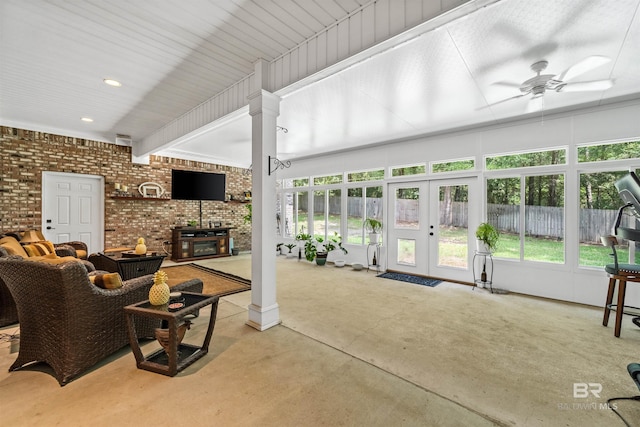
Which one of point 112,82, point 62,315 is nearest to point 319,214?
point 112,82

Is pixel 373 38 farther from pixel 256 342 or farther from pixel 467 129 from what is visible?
pixel 467 129

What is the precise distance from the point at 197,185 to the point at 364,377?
21.1 ft

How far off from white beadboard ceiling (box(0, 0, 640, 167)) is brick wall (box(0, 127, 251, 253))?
2.58 ft

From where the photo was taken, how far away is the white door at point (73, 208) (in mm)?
5172

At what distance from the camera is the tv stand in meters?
6.66

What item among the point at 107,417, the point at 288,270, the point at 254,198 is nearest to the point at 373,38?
the point at 254,198

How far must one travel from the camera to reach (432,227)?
16.6 feet

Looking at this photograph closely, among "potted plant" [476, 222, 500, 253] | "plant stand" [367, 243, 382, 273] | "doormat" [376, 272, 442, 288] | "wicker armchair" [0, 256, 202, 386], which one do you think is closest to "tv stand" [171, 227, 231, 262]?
"plant stand" [367, 243, 382, 273]

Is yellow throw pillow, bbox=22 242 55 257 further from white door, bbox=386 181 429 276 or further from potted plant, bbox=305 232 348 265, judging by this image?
white door, bbox=386 181 429 276

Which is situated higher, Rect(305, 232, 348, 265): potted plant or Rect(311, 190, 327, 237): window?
Rect(311, 190, 327, 237): window

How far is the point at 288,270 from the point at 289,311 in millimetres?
2396

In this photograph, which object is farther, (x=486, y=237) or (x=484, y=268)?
(x=484, y=268)

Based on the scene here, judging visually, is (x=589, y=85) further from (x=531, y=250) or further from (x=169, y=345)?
(x=169, y=345)

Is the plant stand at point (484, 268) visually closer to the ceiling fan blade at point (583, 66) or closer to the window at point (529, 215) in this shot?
the window at point (529, 215)
